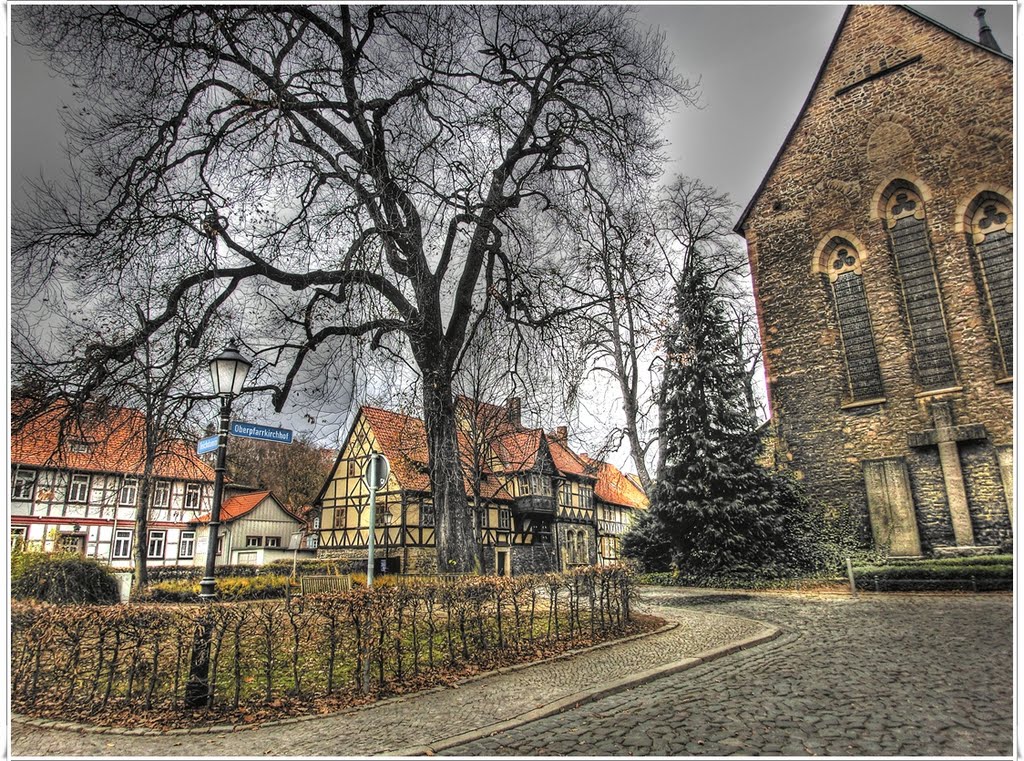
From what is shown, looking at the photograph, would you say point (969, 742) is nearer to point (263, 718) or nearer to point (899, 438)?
point (263, 718)

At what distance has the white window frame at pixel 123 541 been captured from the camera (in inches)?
1257

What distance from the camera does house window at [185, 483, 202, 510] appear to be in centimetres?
3522

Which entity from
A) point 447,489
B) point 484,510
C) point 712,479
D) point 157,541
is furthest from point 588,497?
point 447,489

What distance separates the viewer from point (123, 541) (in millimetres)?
32562

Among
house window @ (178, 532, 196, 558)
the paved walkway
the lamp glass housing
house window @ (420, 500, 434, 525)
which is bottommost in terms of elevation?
the paved walkway

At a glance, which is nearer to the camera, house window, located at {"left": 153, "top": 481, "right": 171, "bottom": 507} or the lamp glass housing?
the lamp glass housing

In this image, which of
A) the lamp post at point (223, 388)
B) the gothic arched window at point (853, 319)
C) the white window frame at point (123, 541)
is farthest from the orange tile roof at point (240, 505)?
the lamp post at point (223, 388)

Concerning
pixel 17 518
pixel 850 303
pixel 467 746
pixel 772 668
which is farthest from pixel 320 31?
pixel 17 518

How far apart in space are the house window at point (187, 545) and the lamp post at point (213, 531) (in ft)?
109

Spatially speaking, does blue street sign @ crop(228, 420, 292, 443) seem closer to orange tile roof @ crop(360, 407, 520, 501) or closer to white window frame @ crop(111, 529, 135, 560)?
orange tile roof @ crop(360, 407, 520, 501)

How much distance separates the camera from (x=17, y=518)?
2870 centimetres

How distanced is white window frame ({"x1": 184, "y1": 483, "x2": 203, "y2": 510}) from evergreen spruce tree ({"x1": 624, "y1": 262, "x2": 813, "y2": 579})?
27.0 m

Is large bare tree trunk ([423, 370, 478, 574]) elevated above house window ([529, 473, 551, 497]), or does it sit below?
below

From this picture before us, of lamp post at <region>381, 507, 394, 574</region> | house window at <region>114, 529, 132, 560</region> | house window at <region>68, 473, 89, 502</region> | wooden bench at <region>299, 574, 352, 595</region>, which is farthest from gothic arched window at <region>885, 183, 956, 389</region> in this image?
house window at <region>114, 529, 132, 560</region>
